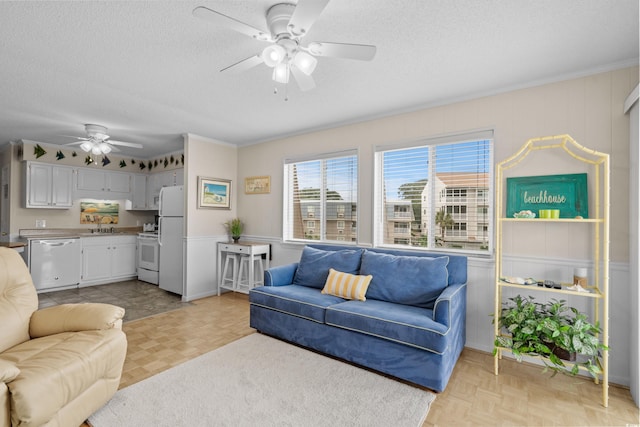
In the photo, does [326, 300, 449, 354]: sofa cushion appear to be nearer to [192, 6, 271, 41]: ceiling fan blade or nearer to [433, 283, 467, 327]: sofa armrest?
[433, 283, 467, 327]: sofa armrest

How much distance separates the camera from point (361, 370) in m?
2.51

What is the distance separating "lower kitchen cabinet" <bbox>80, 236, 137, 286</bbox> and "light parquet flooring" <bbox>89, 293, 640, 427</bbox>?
2.67 meters

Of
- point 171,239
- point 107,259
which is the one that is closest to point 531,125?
point 171,239

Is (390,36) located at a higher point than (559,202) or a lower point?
higher

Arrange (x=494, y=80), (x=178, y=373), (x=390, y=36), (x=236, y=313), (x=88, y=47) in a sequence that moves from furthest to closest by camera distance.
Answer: (x=236, y=313) → (x=494, y=80) → (x=178, y=373) → (x=88, y=47) → (x=390, y=36)

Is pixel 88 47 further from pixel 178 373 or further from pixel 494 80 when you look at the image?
pixel 494 80

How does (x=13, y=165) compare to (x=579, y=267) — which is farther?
(x=13, y=165)

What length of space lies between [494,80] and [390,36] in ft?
4.06

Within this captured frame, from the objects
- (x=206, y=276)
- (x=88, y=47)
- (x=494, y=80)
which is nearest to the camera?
(x=88, y=47)

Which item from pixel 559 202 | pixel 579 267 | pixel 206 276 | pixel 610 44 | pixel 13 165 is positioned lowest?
pixel 206 276

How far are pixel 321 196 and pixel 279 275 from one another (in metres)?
1.32

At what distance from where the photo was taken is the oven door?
5.42 metres

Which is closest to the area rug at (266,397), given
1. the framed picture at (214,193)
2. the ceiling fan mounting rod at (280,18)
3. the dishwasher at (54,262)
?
the ceiling fan mounting rod at (280,18)

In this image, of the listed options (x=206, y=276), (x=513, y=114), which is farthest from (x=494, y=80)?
(x=206, y=276)
